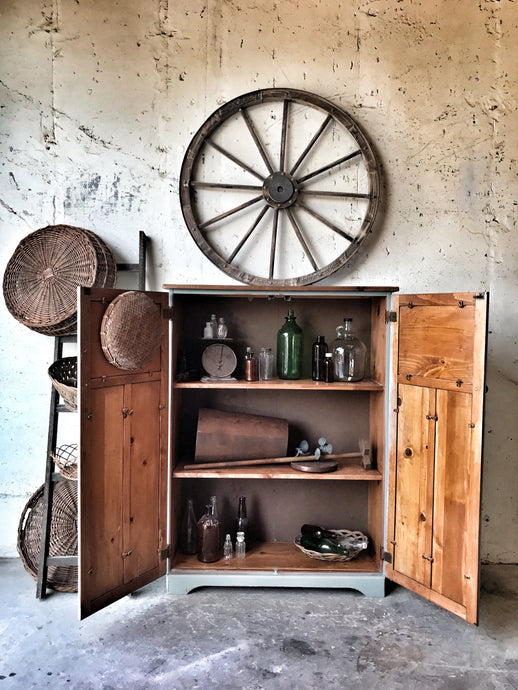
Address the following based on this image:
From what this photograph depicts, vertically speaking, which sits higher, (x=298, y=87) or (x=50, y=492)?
(x=298, y=87)

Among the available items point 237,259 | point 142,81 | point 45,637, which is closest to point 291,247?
point 237,259

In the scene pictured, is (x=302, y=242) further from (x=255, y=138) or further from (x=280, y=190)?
(x=255, y=138)

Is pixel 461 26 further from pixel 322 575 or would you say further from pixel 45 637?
pixel 45 637

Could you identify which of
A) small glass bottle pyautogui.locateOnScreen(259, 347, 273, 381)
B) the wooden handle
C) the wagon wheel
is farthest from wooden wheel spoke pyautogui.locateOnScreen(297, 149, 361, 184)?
the wooden handle

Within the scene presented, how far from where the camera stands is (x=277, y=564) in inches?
106

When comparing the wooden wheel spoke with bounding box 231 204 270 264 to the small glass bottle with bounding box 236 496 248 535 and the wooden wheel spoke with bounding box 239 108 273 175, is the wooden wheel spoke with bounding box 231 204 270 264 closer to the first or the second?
the wooden wheel spoke with bounding box 239 108 273 175

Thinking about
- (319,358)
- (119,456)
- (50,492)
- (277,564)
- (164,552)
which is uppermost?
(319,358)

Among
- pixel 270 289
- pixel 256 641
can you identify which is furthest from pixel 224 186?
pixel 256 641

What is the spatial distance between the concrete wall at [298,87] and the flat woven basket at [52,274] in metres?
0.19

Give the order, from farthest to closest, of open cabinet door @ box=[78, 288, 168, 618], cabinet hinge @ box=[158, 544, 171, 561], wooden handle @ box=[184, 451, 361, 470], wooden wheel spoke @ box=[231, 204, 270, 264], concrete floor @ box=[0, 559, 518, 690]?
wooden wheel spoke @ box=[231, 204, 270, 264], wooden handle @ box=[184, 451, 361, 470], cabinet hinge @ box=[158, 544, 171, 561], open cabinet door @ box=[78, 288, 168, 618], concrete floor @ box=[0, 559, 518, 690]

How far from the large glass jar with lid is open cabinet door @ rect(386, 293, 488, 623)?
0.86 ft

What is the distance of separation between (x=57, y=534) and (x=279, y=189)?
86.6 inches

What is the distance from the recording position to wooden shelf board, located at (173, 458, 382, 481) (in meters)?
2.59

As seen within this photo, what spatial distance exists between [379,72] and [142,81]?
4.37 ft
